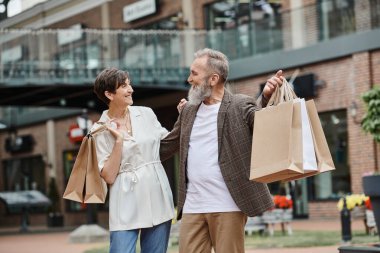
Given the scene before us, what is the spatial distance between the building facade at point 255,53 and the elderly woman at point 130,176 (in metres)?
15.5

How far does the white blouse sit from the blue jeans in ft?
0.16

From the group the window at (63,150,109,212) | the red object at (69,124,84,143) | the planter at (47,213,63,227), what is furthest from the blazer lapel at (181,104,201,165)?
the window at (63,150,109,212)

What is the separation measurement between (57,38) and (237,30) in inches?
215

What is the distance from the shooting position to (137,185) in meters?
4.88

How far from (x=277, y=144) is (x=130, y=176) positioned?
1009 mm

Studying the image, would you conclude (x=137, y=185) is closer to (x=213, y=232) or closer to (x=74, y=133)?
(x=213, y=232)

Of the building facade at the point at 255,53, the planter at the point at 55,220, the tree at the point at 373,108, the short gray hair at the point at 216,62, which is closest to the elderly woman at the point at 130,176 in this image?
the short gray hair at the point at 216,62

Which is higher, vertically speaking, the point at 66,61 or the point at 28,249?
the point at 66,61

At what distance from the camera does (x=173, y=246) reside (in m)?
14.8

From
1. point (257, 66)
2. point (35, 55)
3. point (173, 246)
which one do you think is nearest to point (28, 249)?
point (173, 246)

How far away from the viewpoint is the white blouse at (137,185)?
4855mm

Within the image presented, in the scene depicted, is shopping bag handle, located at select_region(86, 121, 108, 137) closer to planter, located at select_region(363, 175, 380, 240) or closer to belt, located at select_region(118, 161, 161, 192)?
belt, located at select_region(118, 161, 161, 192)

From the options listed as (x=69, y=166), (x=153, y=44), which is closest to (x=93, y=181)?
(x=153, y=44)

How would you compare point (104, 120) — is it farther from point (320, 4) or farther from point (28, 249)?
point (320, 4)
